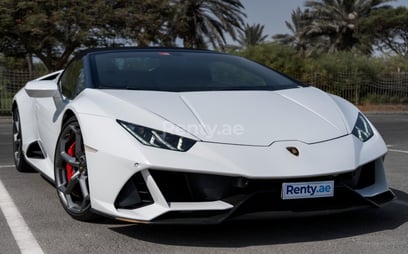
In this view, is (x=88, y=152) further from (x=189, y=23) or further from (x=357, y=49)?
(x=357, y=49)

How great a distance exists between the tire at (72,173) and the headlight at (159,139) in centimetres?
48

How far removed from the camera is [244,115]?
3.50 metres

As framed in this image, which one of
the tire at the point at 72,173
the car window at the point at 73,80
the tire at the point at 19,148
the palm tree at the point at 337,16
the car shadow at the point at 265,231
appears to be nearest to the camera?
the car shadow at the point at 265,231

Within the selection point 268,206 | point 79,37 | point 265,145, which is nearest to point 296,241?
point 268,206

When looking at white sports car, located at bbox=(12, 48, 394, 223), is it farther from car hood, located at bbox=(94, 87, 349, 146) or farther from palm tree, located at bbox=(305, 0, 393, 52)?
palm tree, located at bbox=(305, 0, 393, 52)

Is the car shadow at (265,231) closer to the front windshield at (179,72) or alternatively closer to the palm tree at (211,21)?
the front windshield at (179,72)

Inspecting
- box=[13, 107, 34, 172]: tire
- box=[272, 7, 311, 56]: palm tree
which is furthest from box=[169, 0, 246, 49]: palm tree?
box=[13, 107, 34, 172]: tire

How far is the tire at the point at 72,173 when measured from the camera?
11.7 feet

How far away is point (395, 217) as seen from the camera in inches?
157

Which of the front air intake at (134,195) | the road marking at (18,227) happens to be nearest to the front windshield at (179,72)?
the front air intake at (134,195)

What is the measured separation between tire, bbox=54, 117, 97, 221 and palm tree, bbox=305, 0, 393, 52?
3565 centimetres

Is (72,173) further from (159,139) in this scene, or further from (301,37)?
(301,37)

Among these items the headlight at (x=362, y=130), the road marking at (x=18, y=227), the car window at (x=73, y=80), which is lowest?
the road marking at (x=18, y=227)

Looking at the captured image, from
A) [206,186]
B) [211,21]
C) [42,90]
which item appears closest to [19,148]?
[42,90]
